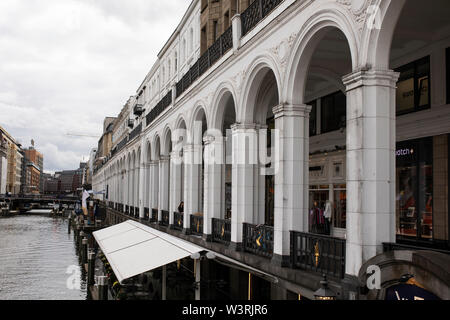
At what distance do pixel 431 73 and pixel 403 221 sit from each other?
4.72 m

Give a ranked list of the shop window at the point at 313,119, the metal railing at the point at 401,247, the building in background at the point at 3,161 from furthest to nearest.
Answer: the building in background at the point at 3,161 < the shop window at the point at 313,119 < the metal railing at the point at 401,247

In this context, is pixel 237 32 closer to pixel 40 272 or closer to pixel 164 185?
pixel 164 185

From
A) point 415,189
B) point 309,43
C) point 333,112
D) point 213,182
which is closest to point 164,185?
point 213,182

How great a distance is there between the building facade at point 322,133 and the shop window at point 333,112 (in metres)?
0.05

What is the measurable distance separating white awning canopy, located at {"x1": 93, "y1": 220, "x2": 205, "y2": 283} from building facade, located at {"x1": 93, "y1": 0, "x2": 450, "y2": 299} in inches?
108

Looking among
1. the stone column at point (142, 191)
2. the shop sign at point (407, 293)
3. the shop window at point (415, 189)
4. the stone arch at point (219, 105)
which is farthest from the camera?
the stone column at point (142, 191)

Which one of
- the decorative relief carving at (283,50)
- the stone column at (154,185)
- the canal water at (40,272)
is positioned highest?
the decorative relief carving at (283,50)

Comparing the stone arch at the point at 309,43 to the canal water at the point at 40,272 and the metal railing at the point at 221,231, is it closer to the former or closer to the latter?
the metal railing at the point at 221,231

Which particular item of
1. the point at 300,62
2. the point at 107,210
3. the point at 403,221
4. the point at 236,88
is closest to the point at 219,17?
the point at 236,88

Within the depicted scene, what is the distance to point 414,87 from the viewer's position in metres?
14.3

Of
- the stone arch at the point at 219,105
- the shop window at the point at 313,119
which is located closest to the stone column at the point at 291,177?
the stone arch at the point at 219,105

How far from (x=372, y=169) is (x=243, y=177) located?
7.51 meters

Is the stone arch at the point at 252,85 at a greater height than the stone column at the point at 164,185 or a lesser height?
greater

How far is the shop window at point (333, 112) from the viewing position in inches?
716
